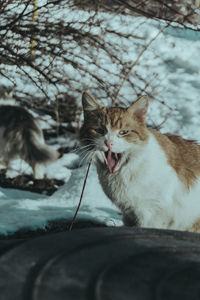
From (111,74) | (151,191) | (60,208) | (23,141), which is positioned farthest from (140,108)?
(111,74)

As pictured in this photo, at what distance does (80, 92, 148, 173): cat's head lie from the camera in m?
2.27

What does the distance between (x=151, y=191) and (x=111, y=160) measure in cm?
28

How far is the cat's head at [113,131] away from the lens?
2.27 meters

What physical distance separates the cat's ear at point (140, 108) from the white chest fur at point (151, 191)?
0.43ft

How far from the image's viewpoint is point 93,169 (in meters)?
3.90

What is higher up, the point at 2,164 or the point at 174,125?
the point at 174,125

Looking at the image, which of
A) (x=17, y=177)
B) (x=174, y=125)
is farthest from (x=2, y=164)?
(x=174, y=125)

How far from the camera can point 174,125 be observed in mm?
5590

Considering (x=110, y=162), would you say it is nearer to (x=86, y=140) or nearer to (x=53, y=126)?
(x=86, y=140)

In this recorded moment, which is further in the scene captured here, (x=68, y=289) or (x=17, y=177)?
(x=17, y=177)

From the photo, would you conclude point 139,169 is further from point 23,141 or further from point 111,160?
point 23,141

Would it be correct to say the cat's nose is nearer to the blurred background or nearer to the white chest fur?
the white chest fur

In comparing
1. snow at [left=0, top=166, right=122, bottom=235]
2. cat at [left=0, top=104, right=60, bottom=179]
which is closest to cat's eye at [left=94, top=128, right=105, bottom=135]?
snow at [left=0, top=166, right=122, bottom=235]

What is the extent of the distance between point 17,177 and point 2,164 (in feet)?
1.79
